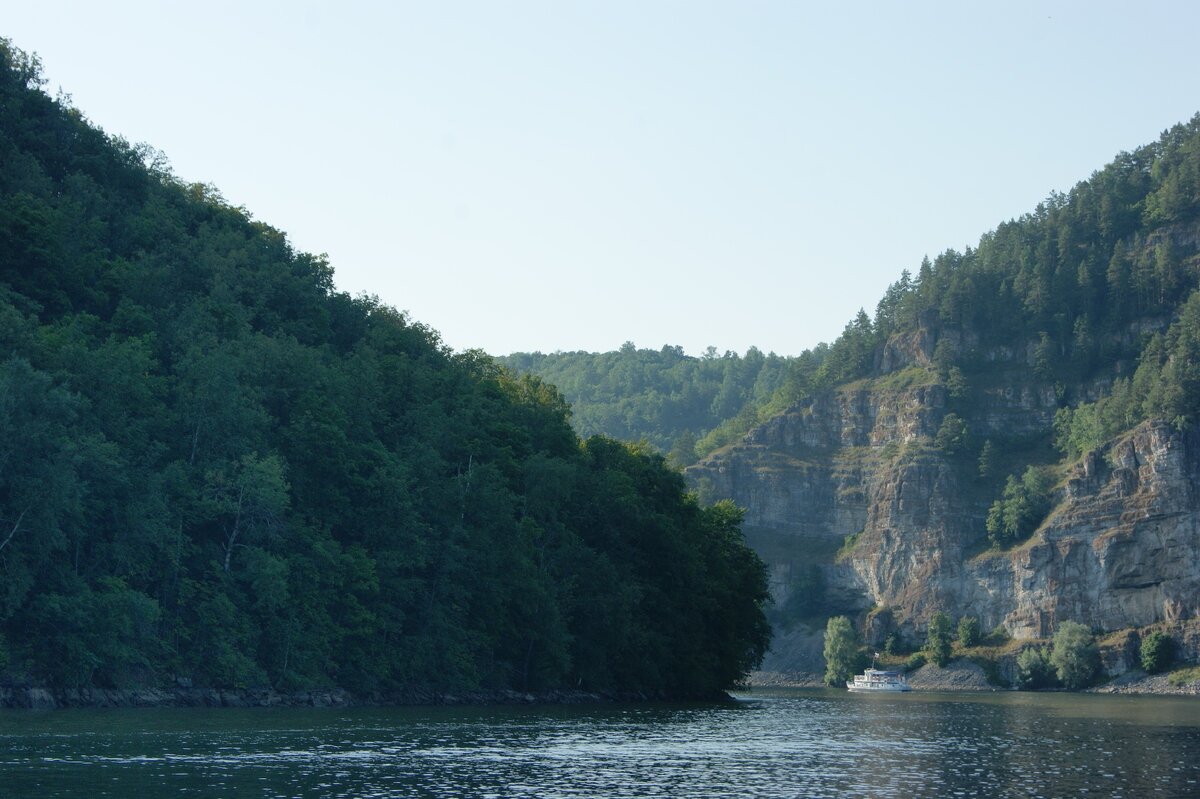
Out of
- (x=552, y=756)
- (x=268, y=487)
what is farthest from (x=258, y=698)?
(x=552, y=756)

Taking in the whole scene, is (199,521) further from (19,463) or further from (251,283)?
A: (251,283)

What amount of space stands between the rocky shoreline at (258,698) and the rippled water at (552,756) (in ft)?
9.73

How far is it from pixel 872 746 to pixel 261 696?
→ 33077 millimetres

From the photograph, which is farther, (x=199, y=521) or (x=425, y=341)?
(x=425, y=341)

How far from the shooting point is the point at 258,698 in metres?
79.2

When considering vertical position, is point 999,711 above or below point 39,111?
below

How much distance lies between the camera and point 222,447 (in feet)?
271

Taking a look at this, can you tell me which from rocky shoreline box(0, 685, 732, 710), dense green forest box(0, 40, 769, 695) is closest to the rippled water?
rocky shoreline box(0, 685, 732, 710)

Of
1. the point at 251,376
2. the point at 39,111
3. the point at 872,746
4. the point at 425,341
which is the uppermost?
the point at 39,111

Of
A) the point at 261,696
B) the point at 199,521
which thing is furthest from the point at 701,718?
the point at 199,521

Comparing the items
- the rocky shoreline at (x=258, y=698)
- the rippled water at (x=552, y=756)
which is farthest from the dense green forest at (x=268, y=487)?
the rippled water at (x=552, y=756)

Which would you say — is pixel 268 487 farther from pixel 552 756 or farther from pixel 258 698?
pixel 552 756

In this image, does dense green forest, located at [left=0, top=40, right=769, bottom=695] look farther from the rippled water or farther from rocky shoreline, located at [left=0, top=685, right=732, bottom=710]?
the rippled water

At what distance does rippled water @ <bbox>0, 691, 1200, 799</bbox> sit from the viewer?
42.0 metres
